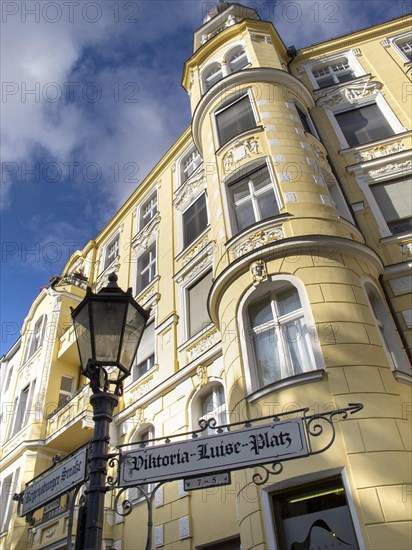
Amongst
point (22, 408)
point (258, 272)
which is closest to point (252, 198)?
point (258, 272)

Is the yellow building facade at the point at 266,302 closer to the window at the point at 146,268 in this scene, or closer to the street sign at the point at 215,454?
the window at the point at 146,268

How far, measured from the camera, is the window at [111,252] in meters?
19.2

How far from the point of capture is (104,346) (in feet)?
13.0

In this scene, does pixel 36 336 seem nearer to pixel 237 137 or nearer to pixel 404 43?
pixel 237 137

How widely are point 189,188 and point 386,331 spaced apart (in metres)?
9.01

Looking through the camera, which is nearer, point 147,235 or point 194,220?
point 194,220

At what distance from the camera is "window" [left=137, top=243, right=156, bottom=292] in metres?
15.6

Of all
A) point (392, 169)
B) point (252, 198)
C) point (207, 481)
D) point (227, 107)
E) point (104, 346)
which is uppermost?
point (227, 107)

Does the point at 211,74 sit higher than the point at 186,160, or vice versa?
the point at 211,74

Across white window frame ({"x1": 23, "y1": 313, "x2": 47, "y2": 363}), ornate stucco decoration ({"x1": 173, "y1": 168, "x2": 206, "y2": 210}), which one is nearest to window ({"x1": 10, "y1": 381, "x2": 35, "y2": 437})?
white window frame ({"x1": 23, "y1": 313, "x2": 47, "y2": 363})

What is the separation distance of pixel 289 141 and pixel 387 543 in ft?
26.2

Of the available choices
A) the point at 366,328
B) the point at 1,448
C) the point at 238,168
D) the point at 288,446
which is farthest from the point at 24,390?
the point at 288,446

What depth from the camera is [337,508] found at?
5.78 meters

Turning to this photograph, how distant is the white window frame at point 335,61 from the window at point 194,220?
17.0ft
